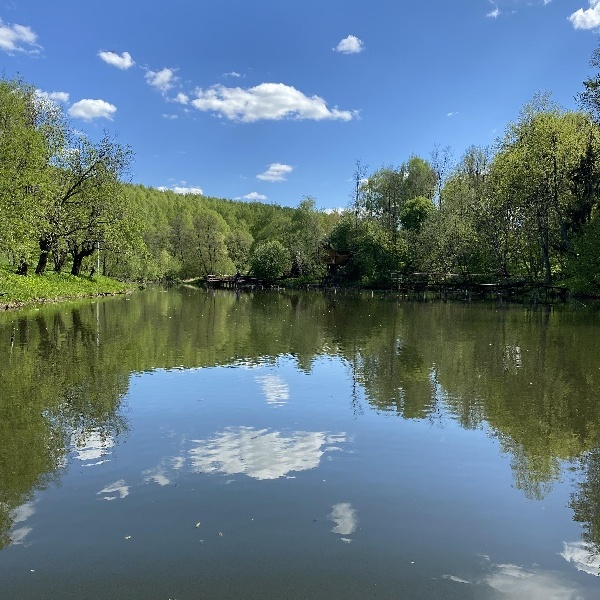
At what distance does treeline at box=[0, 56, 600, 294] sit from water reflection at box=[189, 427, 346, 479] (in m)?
27.5

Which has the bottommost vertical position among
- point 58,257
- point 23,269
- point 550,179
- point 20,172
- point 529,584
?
point 529,584

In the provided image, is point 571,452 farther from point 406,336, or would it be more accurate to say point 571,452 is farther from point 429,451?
point 406,336

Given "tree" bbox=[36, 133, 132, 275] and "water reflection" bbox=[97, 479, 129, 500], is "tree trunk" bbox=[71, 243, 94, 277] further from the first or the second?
"water reflection" bbox=[97, 479, 129, 500]

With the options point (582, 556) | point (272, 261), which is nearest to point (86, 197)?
point (272, 261)

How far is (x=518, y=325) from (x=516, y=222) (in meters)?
30.0

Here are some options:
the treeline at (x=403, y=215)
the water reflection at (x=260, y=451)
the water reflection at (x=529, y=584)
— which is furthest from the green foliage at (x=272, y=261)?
the water reflection at (x=529, y=584)

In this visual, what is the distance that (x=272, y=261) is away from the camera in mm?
87062

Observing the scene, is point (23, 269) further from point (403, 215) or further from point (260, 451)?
point (403, 215)

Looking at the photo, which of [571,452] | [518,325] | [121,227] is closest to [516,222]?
[518,325]

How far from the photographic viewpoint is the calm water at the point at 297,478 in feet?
16.3

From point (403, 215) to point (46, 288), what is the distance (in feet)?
171

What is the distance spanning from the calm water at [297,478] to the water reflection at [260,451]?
0.15 ft

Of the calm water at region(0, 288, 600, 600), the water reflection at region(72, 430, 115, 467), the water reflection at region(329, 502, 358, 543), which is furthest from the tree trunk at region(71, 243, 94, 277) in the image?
the water reflection at region(329, 502, 358, 543)

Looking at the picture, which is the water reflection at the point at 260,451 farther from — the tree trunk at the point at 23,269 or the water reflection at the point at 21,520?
the tree trunk at the point at 23,269
